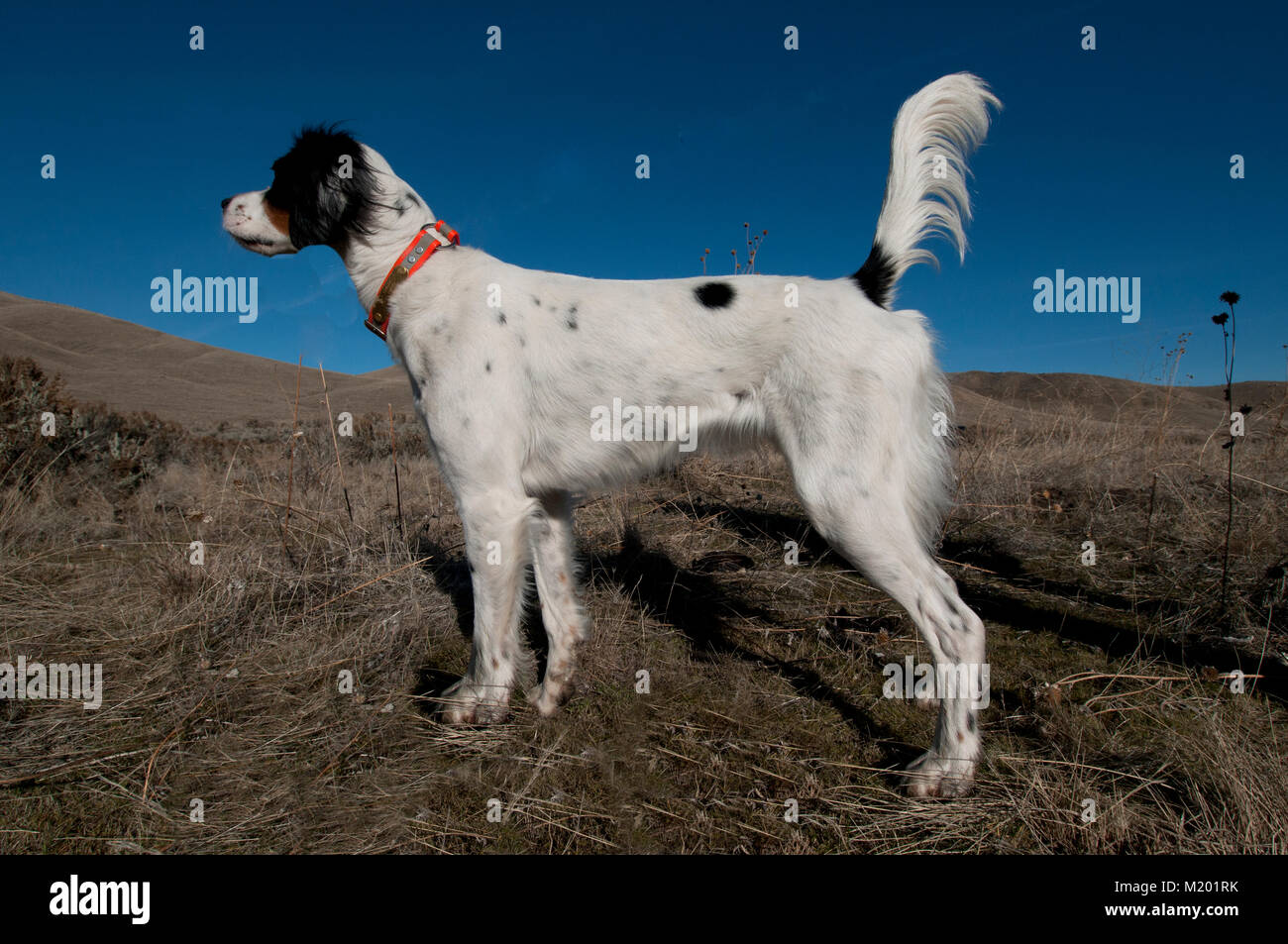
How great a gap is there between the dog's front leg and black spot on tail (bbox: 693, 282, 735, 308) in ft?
3.68

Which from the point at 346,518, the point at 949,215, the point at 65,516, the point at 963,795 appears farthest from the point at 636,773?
the point at 65,516

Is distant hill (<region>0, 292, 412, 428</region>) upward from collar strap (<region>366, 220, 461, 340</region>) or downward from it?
upward

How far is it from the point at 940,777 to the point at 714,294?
78.0 inches

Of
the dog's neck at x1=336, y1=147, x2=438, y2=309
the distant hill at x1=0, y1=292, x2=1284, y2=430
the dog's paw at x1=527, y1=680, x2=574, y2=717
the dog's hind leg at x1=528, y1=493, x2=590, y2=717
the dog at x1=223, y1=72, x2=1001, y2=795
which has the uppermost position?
the distant hill at x1=0, y1=292, x2=1284, y2=430

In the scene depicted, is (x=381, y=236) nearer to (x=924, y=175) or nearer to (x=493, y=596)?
(x=493, y=596)

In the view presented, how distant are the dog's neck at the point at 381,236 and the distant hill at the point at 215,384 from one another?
23.2ft

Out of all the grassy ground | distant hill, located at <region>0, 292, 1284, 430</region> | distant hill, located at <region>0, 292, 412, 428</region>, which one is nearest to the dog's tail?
the grassy ground

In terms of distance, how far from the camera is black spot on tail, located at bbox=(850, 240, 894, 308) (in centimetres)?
257

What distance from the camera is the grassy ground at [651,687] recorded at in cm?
201

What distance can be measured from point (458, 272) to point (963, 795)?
287 cm

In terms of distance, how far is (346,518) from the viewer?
454cm

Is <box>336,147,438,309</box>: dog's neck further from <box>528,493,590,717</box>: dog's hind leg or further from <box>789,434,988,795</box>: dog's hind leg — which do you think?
<box>789,434,988,795</box>: dog's hind leg

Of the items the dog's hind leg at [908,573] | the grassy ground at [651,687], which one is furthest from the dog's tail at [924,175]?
the grassy ground at [651,687]

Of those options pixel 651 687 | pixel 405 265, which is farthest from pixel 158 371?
pixel 651 687
